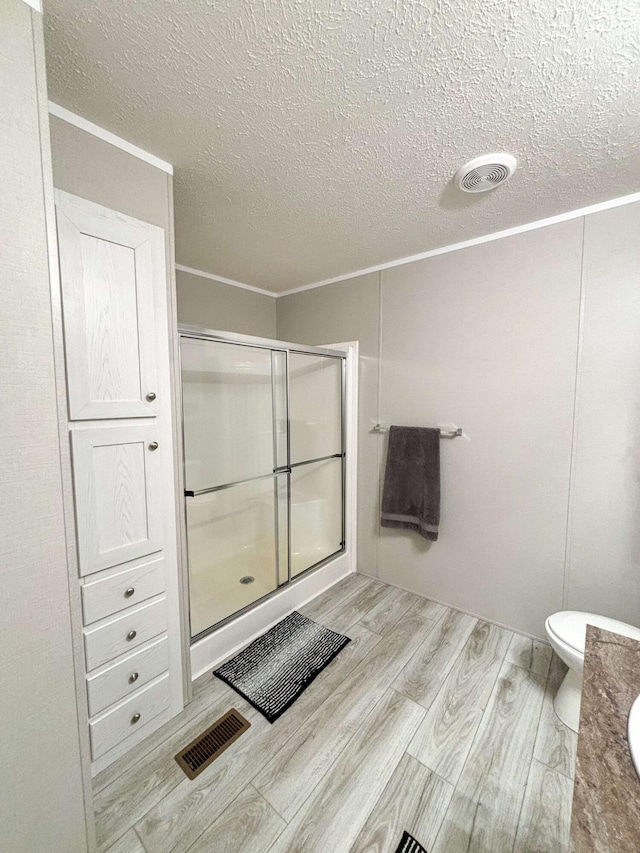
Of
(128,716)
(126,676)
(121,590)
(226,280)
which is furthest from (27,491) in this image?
(226,280)

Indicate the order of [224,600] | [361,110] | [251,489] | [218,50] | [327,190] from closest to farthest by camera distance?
1. [218,50]
2. [361,110]
3. [327,190]
4. [224,600]
5. [251,489]

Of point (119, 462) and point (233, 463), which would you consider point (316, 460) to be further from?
point (119, 462)

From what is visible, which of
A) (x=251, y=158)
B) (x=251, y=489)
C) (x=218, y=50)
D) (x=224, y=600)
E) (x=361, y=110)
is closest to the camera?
(x=218, y=50)

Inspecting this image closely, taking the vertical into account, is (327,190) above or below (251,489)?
above

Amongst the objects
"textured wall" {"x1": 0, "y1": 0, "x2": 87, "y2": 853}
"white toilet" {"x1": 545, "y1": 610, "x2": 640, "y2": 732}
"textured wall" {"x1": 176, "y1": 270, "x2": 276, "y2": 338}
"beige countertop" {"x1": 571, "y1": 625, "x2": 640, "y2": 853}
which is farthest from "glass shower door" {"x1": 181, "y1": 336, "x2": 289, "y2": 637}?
"beige countertop" {"x1": 571, "y1": 625, "x2": 640, "y2": 853}

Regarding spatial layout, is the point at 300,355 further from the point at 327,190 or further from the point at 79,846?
the point at 79,846

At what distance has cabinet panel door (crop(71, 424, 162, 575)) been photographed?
1.08 metres

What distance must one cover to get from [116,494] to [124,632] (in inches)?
20.3

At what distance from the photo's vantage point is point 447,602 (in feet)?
6.93

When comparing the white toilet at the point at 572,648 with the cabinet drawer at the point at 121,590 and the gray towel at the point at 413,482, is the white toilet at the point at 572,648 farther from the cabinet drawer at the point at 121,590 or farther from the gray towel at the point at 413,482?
the cabinet drawer at the point at 121,590

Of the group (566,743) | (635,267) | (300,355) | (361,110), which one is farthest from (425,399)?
(566,743)

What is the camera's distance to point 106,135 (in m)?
1.11

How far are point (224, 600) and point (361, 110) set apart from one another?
2.35 metres

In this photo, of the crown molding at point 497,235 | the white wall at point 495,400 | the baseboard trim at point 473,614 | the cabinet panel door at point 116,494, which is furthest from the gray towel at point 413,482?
the cabinet panel door at point 116,494
